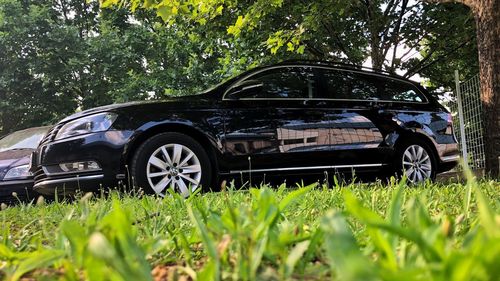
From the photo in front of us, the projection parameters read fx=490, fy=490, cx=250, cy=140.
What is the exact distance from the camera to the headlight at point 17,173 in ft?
21.0

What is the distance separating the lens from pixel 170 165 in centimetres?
495

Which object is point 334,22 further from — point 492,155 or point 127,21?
point 127,21

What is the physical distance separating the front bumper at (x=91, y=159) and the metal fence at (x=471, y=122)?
20.5ft

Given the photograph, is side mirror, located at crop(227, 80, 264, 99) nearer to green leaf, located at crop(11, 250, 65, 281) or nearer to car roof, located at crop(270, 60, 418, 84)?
car roof, located at crop(270, 60, 418, 84)

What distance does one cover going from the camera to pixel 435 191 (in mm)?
3559

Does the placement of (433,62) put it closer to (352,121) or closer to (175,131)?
(352,121)

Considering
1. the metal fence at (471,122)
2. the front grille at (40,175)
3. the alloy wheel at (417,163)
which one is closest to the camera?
the front grille at (40,175)

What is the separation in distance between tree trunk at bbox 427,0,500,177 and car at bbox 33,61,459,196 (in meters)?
0.51

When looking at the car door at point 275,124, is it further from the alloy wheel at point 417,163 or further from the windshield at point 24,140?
the windshield at point 24,140

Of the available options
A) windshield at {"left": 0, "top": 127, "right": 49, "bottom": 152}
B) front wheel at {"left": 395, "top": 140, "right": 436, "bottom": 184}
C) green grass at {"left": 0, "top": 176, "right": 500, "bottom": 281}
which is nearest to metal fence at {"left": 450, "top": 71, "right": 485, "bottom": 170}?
front wheel at {"left": 395, "top": 140, "right": 436, "bottom": 184}

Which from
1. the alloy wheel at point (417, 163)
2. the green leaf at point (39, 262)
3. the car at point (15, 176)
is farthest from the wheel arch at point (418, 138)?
the green leaf at point (39, 262)

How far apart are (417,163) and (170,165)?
138 inches

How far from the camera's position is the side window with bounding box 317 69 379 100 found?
6398mm

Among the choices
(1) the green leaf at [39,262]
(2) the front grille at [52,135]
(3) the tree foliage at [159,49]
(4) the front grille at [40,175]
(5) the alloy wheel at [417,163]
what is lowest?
(5) the alloy wheel at [417,163]
